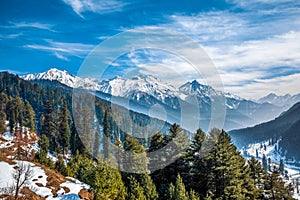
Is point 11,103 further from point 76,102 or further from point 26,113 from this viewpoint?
point 76,102

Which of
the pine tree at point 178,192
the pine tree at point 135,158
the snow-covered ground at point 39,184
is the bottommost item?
the snow-covered ground at point 39,184

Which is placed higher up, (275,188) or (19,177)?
(19,177)

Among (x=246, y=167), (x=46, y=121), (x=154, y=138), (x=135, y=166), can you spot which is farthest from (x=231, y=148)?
(x=46, y=121)

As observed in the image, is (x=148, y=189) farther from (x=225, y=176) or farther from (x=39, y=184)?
(x=39, y=184)

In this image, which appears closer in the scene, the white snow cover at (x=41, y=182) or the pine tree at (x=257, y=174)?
the white snow cover at (x=41, y=182)

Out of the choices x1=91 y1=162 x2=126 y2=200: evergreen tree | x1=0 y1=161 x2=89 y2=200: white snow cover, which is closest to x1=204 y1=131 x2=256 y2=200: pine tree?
x1=91 y1=162 x2=126 y2=200: evergreen tree

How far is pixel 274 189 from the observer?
158 ft

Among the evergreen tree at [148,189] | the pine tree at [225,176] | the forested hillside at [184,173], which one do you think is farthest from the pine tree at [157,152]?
the pine tree at [225,176]

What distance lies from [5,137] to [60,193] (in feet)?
251

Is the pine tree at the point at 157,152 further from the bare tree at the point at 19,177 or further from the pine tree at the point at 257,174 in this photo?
the bare tree at the point at 19,177

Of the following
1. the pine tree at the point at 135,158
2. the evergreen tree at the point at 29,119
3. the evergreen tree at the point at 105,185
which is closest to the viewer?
the evergreen tree at the point at 105,185

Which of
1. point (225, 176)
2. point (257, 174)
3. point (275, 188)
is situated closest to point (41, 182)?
point (225, 176)

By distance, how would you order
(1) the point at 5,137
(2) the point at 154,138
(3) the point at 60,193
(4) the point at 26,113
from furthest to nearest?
(4) the point at 26,113, (1) the point at 5,137, (2) the point at 154,138, (3) the point at 60,193

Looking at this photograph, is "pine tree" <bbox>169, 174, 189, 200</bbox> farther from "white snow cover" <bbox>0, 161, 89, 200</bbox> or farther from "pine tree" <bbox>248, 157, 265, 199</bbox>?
"pine tree" <bbox>248, 157, 265, 199</bbox>
